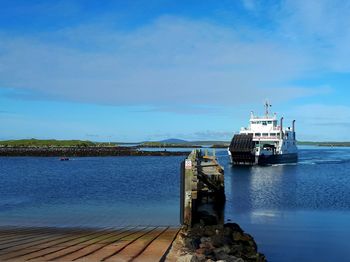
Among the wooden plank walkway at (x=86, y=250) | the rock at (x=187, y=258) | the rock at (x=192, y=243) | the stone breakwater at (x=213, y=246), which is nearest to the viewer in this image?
the wooden plank walkway at (x=86, y=250)

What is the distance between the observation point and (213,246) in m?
12.8

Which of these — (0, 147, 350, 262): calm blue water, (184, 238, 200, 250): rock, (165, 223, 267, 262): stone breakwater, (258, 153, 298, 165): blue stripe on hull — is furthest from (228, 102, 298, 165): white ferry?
(184, 238, 200, 250): rock

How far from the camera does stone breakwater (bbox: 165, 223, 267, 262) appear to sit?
1021cm

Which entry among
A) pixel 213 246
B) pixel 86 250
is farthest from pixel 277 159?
pixel 86 250

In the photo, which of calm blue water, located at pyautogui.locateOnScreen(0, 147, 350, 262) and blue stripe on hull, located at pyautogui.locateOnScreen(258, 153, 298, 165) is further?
blue stripe on hull, located at pyautogui.locateOnScreen(258, 153, 298, 165)

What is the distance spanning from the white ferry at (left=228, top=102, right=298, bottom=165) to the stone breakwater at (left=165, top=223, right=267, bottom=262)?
1946 inches

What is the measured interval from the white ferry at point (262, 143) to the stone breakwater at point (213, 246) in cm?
4942

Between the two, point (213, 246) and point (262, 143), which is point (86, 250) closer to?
point (213, 246)

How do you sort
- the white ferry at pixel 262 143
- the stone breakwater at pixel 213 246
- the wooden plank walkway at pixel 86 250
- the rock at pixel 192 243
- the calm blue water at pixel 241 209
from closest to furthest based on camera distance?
the wooden plank walkway at pixel 86 250, the stone breakwater at pixel 213 246, the rock at pixel 192 243, the calm blue water at pixel 241 209, the white ferry at pixel 262 143

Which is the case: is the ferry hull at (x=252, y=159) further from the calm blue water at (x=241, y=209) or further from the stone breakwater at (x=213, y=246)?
the stone breakwater at (x=213, y=246)

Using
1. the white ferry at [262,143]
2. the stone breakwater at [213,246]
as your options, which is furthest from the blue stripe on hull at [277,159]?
the stone breakwater at [213,246]

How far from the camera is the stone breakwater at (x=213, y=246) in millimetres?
10211

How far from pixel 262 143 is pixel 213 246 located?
58234 mm

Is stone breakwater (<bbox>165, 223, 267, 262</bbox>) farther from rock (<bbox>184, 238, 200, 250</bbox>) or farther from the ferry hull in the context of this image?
the ferry hull
